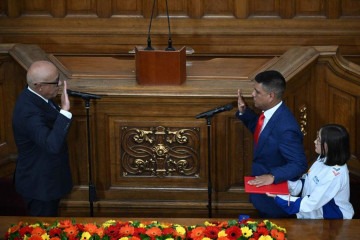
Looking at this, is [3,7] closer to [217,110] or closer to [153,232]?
[217,110]

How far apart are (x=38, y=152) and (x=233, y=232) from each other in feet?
5.35

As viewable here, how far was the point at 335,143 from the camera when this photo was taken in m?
5.56

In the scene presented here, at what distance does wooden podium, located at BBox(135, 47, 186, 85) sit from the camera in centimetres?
657

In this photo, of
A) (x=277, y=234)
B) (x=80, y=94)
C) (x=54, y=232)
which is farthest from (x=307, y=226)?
(x=80, y=94)

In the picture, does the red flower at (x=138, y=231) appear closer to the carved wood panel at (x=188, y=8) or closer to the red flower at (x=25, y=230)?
the red flower at (x=25, y=230)

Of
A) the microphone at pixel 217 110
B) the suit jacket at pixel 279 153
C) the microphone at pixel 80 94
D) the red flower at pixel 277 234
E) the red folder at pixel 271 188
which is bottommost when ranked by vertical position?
the red flower at pixel 277 234

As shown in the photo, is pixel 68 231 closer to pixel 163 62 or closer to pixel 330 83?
pixel 163 62

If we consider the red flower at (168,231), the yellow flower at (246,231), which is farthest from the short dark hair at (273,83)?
the red flower at (168,231)

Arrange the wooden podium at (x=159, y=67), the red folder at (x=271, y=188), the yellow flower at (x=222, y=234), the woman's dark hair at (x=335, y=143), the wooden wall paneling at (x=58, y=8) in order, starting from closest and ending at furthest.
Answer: the yellow flower at (x=222, y=234) → the woman's dark hair at (x=335, y=143) → the red folder at (x=271, y=188) → the wooden podium at (x=159, y=67) → the wooden wall paneling at (x=58, y=8)

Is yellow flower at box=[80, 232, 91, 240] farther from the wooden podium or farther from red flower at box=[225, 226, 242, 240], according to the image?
the wooden podium

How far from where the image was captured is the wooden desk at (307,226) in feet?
17.6

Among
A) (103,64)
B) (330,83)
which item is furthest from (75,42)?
(330,83)

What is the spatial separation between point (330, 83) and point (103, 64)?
1800 millimetres

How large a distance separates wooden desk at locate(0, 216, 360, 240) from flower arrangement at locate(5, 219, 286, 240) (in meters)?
0.21
